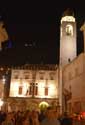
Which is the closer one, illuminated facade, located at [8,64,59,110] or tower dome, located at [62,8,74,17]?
illuminated facade, located at [8,64,59,110]

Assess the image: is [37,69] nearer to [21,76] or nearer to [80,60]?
[21,76]

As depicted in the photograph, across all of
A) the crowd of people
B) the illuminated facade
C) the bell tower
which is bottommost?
the crowd of people

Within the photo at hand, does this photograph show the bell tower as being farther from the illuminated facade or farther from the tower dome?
the illuminated facade

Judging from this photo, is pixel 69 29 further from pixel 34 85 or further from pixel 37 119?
pixel 37 119

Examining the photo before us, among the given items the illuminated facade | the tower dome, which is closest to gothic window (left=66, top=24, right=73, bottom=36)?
the tower dome

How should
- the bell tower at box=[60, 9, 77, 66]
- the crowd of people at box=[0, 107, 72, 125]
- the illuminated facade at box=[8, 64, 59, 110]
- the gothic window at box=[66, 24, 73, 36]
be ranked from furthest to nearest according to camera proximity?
the gothic window at box=[66, 24, 73, 36]
the bell tower at box=[60, 9, 77, 66]
the illuminated facade at box=[8, 64, 59, 110]
the crowd of people at box=[0, 107, 72, 125]

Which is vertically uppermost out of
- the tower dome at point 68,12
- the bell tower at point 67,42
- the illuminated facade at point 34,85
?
the tower dome at point 68,12

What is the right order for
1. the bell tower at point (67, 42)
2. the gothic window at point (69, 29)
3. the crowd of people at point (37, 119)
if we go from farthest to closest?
the gothic window at point (69, 29) < the bell tower at point (67, 42) < the crowd of people at point (37, 119)

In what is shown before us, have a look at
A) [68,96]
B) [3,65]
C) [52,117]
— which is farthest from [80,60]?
[52,117]

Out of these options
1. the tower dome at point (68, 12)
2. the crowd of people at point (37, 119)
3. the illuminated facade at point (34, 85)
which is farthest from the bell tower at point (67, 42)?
the crowd of people at point (37, 119)

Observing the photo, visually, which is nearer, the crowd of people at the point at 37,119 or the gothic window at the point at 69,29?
the crowd of people at the point at 37,119

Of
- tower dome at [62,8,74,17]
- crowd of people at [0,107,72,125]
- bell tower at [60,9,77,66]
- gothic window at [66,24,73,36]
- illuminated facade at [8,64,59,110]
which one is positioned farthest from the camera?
tower dome at [62,8,74,17]

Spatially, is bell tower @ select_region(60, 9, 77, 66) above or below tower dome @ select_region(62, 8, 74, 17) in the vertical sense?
below

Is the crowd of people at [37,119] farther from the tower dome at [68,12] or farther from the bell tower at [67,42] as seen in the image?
the tower dome at [68,12]
